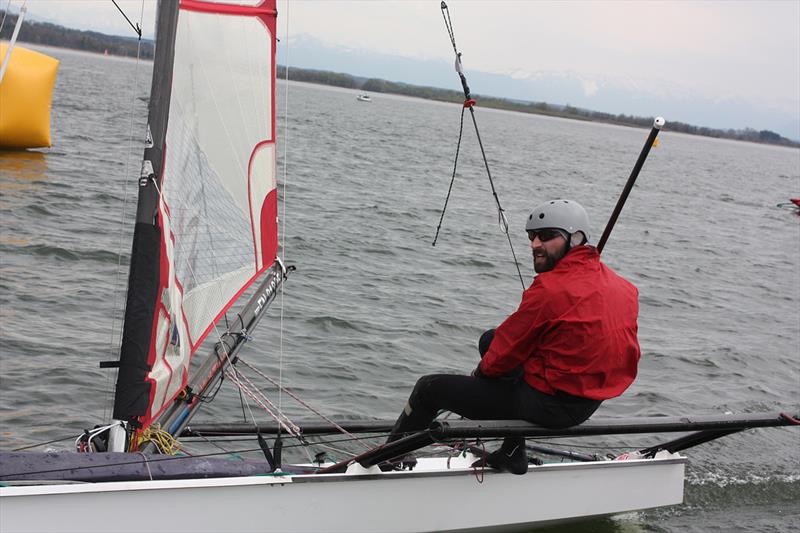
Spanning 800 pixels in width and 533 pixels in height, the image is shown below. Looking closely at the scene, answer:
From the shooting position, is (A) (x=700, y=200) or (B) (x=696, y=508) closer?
(B) (x=696, y=508)

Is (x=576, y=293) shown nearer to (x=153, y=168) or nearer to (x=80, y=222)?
(x=153, y=168)

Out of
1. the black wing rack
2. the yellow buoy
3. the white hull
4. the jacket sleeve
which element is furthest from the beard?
the yellow buoy

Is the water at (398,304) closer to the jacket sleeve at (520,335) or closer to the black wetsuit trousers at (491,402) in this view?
the black wetsuit trousers at (491,402)

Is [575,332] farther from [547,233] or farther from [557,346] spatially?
[547,233]

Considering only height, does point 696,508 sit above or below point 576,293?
below

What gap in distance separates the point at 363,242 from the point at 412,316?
11.0ft

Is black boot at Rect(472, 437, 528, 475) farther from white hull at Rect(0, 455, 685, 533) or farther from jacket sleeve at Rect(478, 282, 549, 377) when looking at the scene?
jacket sleeve at Rect(478, 282, 549, 377)

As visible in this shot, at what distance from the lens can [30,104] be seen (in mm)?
12844

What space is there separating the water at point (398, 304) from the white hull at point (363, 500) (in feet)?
1.27

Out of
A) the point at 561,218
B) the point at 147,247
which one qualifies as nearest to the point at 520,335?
the point at 561,218

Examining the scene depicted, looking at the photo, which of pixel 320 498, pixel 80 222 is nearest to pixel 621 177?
pixel 80 222

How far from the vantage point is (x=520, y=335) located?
335cm

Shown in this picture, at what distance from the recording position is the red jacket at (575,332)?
3273 millimetres

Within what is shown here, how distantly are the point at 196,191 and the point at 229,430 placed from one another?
1273 mm
